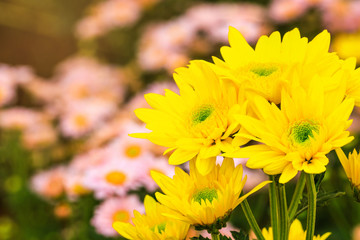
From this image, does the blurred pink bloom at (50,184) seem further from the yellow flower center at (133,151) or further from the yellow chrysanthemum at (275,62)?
the yellow chrysanthemum at (275,62)

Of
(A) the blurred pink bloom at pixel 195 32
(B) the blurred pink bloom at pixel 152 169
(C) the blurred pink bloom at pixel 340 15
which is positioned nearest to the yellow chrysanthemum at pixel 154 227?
(B) the blurred pink bloom at pixel 152 169

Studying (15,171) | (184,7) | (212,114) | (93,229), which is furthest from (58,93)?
(212,114)

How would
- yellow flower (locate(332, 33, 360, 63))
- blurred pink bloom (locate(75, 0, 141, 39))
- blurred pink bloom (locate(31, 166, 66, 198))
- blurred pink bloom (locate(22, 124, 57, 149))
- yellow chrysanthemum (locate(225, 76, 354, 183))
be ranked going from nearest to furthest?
yellow chrysanthemum (locate(225, 76, 354, 183))
blurred pink bloom (locate(31, 166, 66, 198))
yellow flower (locate(332, 33, 360, 63))
blurred pink bloom (locate(22, 124, 57, 149))
blurred pink bloom (locate(75, 0, 141, 39))

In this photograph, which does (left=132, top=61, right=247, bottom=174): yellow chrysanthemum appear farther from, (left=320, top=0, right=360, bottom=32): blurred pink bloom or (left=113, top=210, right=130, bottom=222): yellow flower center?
(left=320, top=0, right=360, bottom=32): blurred pink bloom

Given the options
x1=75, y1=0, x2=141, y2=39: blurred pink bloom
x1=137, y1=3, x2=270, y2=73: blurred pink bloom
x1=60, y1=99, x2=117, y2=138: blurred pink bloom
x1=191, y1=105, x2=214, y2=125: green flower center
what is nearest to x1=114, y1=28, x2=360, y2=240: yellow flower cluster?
x1=191, y1=105, x2=214, y2=125: green flower center

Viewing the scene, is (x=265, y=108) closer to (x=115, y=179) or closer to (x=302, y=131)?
(x=302, y=131)

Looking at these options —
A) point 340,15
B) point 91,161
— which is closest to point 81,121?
point 91,161

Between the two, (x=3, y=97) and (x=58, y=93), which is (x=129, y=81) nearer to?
(x=58, y=93)
